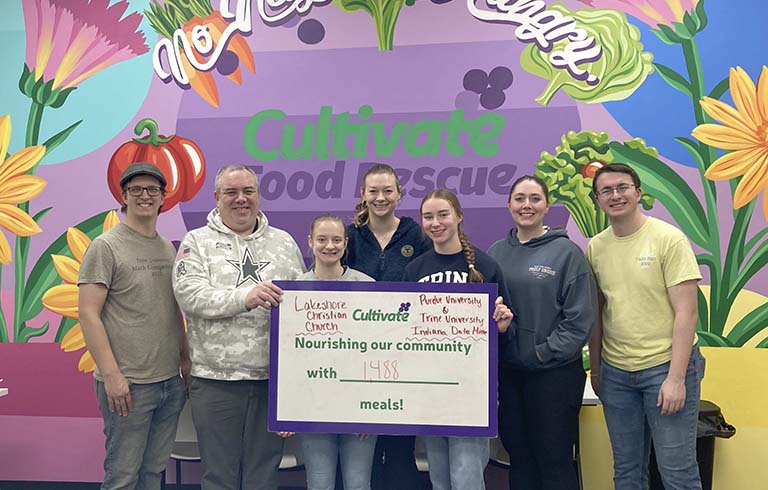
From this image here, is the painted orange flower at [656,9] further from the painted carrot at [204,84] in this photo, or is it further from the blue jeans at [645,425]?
the painted carrot at [204,84]

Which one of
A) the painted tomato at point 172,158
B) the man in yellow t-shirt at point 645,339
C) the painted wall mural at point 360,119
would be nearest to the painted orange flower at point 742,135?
the painted wall mural at point 360,119

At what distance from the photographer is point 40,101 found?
3.37m

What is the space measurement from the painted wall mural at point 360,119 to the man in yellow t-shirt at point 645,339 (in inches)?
32.5

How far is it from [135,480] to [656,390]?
215 cm

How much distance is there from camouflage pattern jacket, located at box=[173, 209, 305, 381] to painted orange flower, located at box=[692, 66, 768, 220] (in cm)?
243

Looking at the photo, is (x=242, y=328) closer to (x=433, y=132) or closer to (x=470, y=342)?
(x=470, y=342)

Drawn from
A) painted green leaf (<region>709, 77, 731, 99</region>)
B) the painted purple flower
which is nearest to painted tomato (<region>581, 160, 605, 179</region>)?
painted green leaf (<region>709, 77, 731, 99</region>)

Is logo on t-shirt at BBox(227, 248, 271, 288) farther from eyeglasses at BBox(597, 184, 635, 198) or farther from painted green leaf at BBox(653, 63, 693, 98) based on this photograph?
painted green leaf at BBox(653, 63, 693, 98)

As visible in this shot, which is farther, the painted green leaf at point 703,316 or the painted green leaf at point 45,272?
the painted green leaf at point 45,272

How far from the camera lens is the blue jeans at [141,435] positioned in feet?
7.18

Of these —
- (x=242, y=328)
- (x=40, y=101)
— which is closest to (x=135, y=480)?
(x=242, y=328)

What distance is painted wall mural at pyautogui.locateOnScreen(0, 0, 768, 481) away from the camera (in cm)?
296

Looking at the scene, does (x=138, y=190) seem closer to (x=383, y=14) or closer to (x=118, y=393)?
(x=118, y=393)

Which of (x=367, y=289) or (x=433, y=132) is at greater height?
(x=433, y=132)
